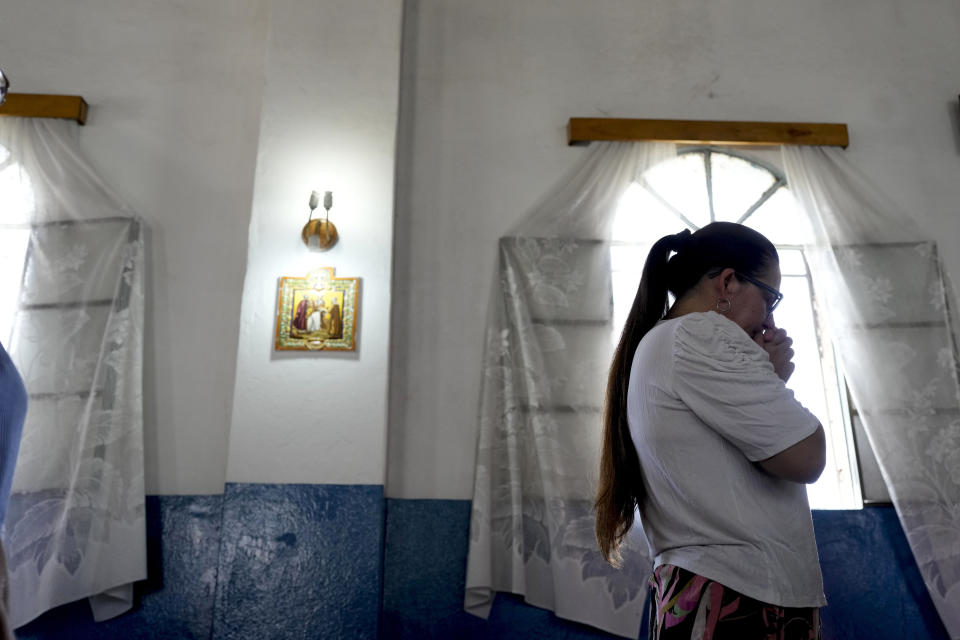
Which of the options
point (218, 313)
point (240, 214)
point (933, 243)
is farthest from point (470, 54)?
point (933, 243)

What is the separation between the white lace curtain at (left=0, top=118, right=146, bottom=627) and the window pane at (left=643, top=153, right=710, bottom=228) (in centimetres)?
235

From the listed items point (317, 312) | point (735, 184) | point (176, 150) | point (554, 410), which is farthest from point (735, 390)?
point (176, 150)

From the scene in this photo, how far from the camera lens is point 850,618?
2.94m

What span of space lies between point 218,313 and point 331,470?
92 cm

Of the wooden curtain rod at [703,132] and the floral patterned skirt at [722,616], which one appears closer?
the floral patterned skirt at [722,616]

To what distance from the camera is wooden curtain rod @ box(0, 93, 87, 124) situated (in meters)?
3.46

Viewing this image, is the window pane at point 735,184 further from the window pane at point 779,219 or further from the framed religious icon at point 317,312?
the framed religious icon at point 317,312

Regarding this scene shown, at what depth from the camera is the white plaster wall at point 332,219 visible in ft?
9.73

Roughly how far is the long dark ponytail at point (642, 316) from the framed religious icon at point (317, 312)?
167cm

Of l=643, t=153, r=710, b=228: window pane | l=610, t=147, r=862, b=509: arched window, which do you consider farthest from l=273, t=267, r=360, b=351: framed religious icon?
l=643, t=153, r=710, b=228: window pane

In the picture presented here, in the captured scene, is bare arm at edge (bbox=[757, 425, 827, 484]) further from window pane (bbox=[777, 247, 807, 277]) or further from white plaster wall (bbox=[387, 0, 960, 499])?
window pane (bbox=[777, 247, 807, 277])

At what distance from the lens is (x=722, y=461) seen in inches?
53.5

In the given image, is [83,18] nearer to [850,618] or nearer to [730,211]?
[730,211]

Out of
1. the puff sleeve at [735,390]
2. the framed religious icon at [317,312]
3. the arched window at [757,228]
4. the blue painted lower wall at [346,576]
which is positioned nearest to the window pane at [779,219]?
the arched window at [757,228]
